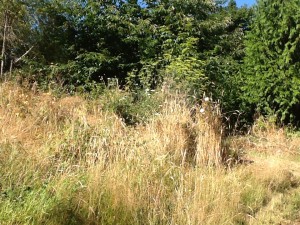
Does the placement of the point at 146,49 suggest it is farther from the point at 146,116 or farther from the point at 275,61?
the point at 146,116

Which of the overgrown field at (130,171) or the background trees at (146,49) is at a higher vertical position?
the background trees at (146,49)

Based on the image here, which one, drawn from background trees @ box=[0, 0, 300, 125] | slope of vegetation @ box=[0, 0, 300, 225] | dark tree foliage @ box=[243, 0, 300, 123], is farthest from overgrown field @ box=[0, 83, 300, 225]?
dark tree foliage @ box=[243, 0, 300, 123]

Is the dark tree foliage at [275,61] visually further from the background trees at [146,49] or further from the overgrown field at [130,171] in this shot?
the overgrown field at [130,171]

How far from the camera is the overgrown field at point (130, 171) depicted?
3719mm

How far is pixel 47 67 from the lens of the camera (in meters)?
10.8

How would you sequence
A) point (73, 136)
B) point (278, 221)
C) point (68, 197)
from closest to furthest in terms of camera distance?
point (68, 197)
point (278, 221)
point (73, 136)

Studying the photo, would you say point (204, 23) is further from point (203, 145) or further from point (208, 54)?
point (203, 145)

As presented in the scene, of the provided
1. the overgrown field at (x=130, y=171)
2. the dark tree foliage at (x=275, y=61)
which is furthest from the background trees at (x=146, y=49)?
the overgrown field at (x=130, y=171)

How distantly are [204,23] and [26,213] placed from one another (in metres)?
11.1

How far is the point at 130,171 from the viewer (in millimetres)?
4414

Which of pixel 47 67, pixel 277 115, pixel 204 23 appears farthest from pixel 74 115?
pixel 204 23

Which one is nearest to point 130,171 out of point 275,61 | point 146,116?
point 146,116

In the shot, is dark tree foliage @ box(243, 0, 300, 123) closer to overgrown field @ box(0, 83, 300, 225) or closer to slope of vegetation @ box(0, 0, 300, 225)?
slope of vegetation @ box(0, 0, 300, 225)

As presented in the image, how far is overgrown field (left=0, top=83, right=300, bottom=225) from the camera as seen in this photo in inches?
146
